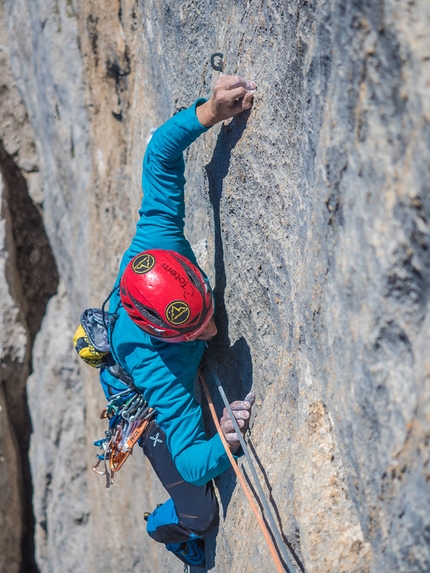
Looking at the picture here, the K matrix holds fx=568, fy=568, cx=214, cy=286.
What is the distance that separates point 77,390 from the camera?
27.6 feet

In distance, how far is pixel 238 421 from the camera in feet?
11.3

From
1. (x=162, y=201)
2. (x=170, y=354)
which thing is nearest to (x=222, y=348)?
(x=170, y=354)

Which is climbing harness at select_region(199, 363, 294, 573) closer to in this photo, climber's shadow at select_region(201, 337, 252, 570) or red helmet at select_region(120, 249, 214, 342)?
climber's shadow at select_region(201, 337, 252, 570)

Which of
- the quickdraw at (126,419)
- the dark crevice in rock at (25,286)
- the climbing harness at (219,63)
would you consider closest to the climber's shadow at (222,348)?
the climbing harness at (219,63)

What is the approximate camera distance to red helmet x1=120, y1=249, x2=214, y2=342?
3.10m

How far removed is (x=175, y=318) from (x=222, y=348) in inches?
35.6

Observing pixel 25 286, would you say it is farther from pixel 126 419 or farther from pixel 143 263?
pixel 143 263

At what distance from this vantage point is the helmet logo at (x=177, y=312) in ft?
10.1

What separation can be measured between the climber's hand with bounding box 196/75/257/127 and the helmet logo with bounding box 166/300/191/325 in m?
1.10

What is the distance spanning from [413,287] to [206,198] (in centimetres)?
237

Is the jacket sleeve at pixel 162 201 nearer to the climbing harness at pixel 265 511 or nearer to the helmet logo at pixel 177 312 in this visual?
the helmet logo at pixel 177 312

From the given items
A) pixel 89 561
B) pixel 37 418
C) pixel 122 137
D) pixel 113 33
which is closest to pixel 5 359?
pixel 37 418

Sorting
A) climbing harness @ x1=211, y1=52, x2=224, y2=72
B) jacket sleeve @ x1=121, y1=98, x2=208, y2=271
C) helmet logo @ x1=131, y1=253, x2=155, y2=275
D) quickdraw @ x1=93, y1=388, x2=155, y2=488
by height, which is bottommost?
quickdraw @ x1=93, y1=388, x2=155, y2=488

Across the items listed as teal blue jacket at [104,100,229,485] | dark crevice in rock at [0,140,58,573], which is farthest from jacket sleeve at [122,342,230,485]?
dark crevice in rock at [0,140,58,573]
